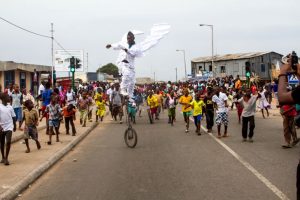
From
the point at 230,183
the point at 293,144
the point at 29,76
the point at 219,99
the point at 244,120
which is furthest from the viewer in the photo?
the point at 29,76

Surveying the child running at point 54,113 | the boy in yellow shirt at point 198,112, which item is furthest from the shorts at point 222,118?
the child running at point 54,113

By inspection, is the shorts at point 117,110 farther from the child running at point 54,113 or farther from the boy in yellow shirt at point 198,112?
the child running at point 54,113

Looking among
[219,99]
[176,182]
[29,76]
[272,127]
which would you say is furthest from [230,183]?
[29,76]

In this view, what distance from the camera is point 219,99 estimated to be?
16516 millimetres

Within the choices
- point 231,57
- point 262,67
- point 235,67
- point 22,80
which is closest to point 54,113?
point 22,80

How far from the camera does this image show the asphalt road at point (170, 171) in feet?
27.0

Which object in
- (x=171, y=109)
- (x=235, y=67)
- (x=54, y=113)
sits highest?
(x=235, y=67)

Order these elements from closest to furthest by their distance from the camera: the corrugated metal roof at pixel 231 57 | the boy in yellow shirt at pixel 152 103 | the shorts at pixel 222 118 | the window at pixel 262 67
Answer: the shorts at pixel 222 118 → the boy in yellow shirt at pixel 152 103 → the window at pixel 262 67 → the corrugated metal roof at pixel 231 57

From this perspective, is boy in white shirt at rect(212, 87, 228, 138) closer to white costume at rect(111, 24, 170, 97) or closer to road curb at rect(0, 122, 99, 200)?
white costume at rect(111, 24, 170, 97)

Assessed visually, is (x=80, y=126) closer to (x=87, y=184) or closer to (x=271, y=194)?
(x=87, y=184)

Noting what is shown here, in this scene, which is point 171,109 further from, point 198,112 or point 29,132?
point 29,132

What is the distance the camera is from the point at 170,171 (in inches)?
402

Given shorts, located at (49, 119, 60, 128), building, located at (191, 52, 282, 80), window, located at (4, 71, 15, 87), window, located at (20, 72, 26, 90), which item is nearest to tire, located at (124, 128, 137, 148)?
shorts, located at (49, 119, 60, 128)

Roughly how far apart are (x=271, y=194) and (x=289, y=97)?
12.3 ft
